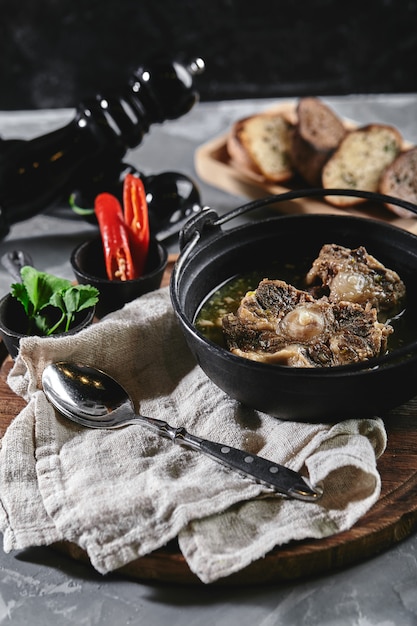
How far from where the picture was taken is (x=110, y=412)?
2.54 metres

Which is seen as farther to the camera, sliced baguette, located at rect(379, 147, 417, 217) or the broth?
sliced baguette, located at rect(379, 147, 417, 217)

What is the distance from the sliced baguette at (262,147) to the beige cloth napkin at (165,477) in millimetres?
1625

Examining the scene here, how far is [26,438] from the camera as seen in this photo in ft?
8.02

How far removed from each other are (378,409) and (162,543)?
0.78 metres

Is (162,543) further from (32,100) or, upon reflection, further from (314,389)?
(32,100)

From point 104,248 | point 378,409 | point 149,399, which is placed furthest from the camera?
point 104,248

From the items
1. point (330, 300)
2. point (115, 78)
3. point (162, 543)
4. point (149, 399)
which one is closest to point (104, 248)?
point (149, 399)

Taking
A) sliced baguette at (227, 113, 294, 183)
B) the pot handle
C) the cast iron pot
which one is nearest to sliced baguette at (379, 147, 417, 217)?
sliced baguette at (227, 113, 294, 183)

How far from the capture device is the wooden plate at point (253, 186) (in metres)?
3.79

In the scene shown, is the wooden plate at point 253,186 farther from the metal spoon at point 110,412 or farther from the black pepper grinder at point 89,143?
the metal spoon at point 110,412

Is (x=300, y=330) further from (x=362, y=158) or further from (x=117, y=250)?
(x=362, y=158)

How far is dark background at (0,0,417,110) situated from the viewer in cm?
528

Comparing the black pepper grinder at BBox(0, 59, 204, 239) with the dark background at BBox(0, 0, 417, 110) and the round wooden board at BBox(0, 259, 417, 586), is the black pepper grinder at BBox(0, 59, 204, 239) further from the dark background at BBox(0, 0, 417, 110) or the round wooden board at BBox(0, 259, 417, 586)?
the round wooden board at BBox(0, 259, 417, 586)

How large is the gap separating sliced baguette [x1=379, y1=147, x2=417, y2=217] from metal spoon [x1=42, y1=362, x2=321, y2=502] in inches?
74.9
